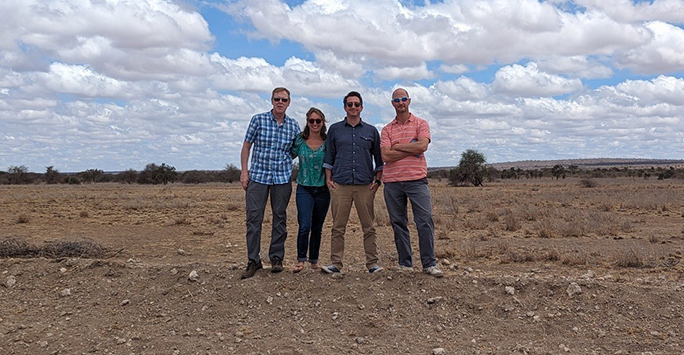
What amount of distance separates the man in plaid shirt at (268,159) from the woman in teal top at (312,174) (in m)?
0.13

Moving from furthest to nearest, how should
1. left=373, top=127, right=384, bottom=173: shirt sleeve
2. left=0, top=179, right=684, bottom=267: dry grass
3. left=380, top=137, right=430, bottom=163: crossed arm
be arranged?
left=0, top=179, right=684, bottom=267: dry grass, left=373, top=127, right=384, bottom=173: shirt sleeve, left=380, top=137, right=430, bottom=163: crossed arm

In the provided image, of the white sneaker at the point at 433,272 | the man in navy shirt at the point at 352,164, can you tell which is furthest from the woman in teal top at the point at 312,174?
→ the white sneaker at the point at 433,272

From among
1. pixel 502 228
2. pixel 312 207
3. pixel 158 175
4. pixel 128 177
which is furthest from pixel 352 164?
pixel 128 177

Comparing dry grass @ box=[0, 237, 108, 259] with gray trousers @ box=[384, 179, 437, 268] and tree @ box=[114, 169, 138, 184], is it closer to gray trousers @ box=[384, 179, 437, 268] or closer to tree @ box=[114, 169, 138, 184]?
gray trousers @ box=[384, 179, 437, 268]

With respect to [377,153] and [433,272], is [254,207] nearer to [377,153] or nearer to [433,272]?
[377,153]

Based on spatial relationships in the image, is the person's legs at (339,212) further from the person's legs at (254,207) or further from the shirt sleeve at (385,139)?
the person's legs at (254,207)

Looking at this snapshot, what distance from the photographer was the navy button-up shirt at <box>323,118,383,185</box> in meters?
5.82

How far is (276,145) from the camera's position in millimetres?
6031

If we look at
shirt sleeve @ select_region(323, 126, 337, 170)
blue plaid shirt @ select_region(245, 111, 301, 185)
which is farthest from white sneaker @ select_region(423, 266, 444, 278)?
blue plaid shirt @ select_region(245, 111, 301, 185)

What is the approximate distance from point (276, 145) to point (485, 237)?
8.12 meters

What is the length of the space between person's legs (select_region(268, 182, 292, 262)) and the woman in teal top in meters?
0.14

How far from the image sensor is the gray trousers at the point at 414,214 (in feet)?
19.3

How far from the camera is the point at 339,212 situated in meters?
6.01

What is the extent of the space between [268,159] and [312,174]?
0.49 m
